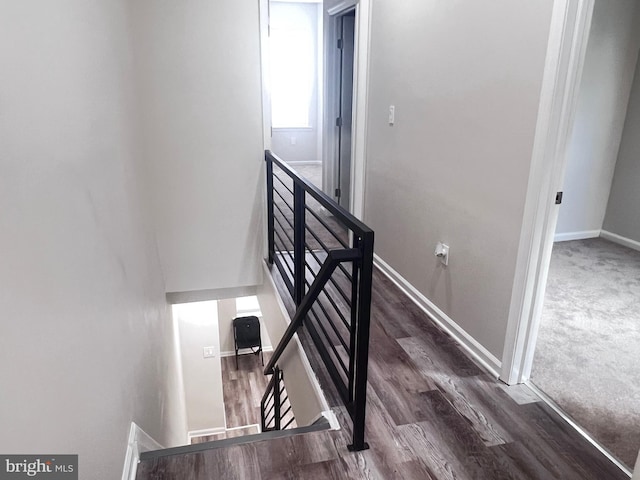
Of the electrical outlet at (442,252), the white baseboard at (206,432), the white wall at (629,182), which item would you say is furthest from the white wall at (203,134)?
the white baseboard at (206,432)

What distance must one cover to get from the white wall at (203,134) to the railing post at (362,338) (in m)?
2.27

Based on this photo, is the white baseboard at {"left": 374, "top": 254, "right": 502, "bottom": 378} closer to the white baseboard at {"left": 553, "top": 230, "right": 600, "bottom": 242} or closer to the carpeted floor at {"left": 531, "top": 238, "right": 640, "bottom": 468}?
the carpeted floor at {"left": 531, "top": 238, "right": 640, "bottom": 468}

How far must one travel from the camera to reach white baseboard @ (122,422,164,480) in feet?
5.72

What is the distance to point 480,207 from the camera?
2420 mm

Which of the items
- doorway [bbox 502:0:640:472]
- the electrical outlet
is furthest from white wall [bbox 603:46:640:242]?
the electrical outlet

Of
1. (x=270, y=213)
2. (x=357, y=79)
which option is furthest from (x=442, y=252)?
(x=357, y=79)

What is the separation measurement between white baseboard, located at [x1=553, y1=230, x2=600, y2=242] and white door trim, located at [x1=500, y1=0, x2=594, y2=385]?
2.77m

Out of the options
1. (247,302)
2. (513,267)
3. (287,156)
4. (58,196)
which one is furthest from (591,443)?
(287,156)

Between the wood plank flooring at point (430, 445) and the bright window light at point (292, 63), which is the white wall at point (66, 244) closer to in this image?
the wood plank flooring at point (430, 445)

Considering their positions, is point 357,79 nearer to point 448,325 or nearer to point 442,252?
point 442,252

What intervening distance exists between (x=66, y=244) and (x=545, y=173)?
1.85 m

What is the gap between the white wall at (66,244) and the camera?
969mm

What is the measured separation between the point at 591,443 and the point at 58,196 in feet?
7.08

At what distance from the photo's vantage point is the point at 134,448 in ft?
6.26
